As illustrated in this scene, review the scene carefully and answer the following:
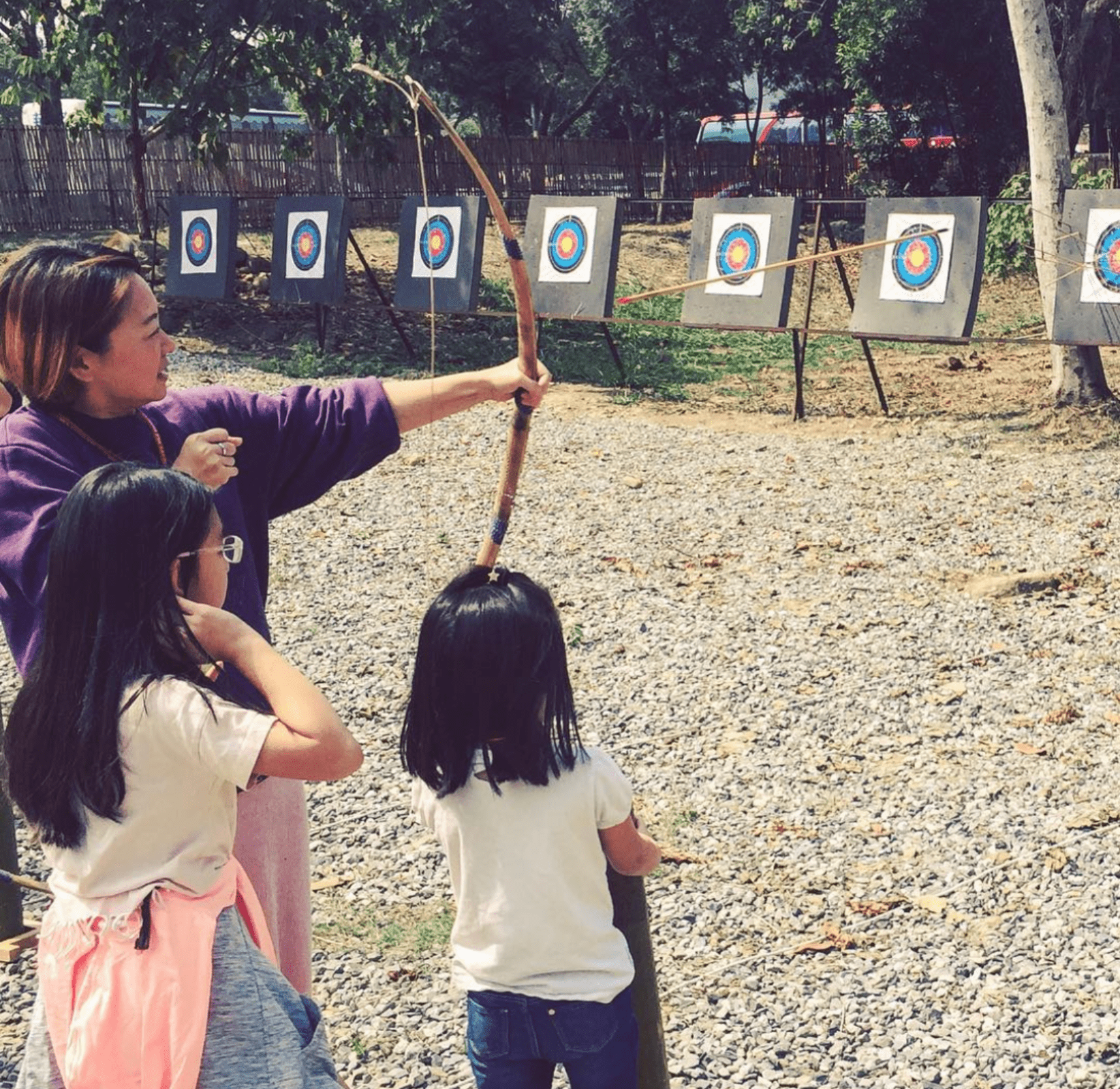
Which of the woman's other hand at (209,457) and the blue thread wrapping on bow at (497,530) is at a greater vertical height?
the woman's other hand at (209,457)

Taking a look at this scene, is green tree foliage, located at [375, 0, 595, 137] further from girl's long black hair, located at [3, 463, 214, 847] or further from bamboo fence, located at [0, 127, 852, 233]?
girl's long black hair, located at [3, 463, 214, 847]

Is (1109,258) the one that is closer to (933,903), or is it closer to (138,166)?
(933,903)

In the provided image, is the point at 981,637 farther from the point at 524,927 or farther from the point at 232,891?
the point at 232,891

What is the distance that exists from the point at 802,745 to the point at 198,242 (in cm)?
1085

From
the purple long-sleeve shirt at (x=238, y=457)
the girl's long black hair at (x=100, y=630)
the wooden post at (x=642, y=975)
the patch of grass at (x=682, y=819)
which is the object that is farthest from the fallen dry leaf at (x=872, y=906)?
the girl's long black hair at (x=100, y=630)

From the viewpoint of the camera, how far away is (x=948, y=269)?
30.9ft

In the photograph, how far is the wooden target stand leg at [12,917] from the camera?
3230mm

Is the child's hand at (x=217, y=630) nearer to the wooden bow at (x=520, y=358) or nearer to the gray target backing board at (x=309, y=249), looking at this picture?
the wooden bow at (x=520, y=358)

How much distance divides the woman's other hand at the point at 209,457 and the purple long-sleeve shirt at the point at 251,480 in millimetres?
121

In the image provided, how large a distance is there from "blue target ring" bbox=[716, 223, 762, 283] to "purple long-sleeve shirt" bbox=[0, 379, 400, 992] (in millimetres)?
8140

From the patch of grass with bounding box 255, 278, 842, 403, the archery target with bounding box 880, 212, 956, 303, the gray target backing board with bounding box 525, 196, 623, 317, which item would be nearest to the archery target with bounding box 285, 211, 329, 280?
the patch of grass with bounding box 255, 278, 842, 403

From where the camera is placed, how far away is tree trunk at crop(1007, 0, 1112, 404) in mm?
8945

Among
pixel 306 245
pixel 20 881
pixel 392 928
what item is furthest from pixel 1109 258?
pixel 20 881

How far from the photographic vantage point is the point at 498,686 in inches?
82.2
